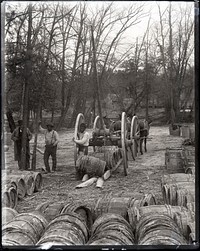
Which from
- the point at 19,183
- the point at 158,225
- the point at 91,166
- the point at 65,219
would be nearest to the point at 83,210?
the point at 65,219

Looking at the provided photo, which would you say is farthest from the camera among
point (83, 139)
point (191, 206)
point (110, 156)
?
point (110, 156)

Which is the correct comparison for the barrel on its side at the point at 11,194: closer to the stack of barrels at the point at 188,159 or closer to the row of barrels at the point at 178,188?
the row of barrels at the point at 178,188

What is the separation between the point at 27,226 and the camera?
4.87ft

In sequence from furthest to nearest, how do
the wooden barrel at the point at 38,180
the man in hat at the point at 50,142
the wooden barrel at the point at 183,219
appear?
the wooden barrel at the point at 38,180 < the man in hat at the point at 50,142 < the wooden barrel at the point at 183,219

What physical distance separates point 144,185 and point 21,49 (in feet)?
4.19

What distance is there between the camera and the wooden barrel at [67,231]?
1.30m

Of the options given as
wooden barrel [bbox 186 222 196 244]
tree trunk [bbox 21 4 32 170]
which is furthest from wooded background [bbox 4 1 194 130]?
wooden barrel [bbox 186 222 196 244]

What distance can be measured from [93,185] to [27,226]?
978 millimetres

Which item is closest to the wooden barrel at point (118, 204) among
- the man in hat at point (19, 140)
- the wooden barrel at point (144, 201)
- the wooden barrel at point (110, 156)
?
the wooden barrel at point (144, 201)

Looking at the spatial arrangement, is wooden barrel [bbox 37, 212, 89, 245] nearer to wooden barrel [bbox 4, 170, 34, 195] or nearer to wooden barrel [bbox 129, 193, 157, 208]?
wooden barrel [bbox 129, 193, 157, 208]

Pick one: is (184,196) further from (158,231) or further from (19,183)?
(19,183)

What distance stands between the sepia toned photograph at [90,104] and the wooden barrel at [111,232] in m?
0.07

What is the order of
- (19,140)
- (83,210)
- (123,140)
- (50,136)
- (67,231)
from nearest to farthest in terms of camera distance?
1. (67,231)
2. (83,210)
3. (19,140)
4. (50,136)
5. (123,140)

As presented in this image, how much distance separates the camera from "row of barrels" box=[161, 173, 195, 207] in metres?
1.85
